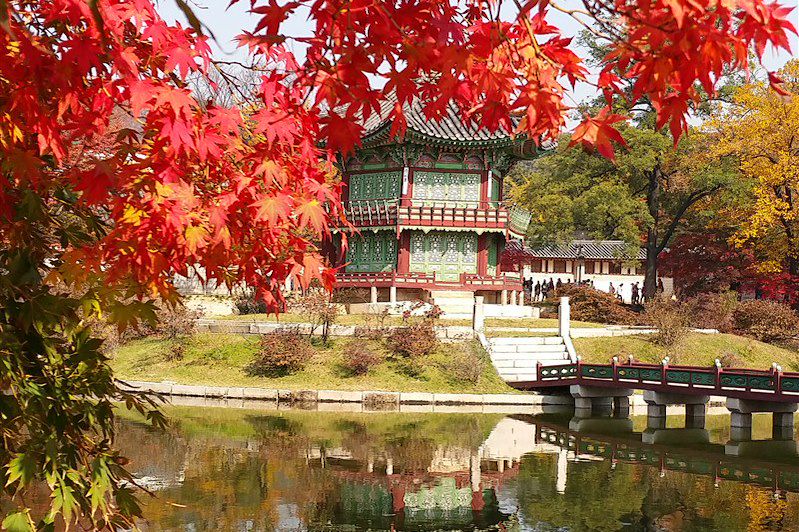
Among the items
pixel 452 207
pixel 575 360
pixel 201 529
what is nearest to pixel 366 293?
→ pixel 452 207

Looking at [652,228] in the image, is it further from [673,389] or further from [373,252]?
[673,389]

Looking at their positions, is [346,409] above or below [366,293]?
below

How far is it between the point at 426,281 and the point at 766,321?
1214cm

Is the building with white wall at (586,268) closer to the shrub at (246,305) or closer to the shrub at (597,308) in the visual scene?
the shrub at (597,308)

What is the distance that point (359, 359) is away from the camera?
26453 mm

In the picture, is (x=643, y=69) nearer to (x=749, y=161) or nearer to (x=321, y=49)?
(x=321, y=49)

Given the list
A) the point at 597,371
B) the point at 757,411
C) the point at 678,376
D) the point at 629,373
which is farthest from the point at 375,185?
the point at 757,411

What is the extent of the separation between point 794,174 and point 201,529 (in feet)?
92.4

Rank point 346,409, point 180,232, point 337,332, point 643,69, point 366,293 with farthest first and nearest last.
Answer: point 366,293, point 337,332, point 346,409, point 180,232, point 643,69

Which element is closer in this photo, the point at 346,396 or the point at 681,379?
the point at 681,379

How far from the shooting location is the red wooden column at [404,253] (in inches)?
1414

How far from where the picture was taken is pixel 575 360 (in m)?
28.0

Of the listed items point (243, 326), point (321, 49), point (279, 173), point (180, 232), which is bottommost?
point (243, 326)

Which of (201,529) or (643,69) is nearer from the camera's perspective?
(643,69)
